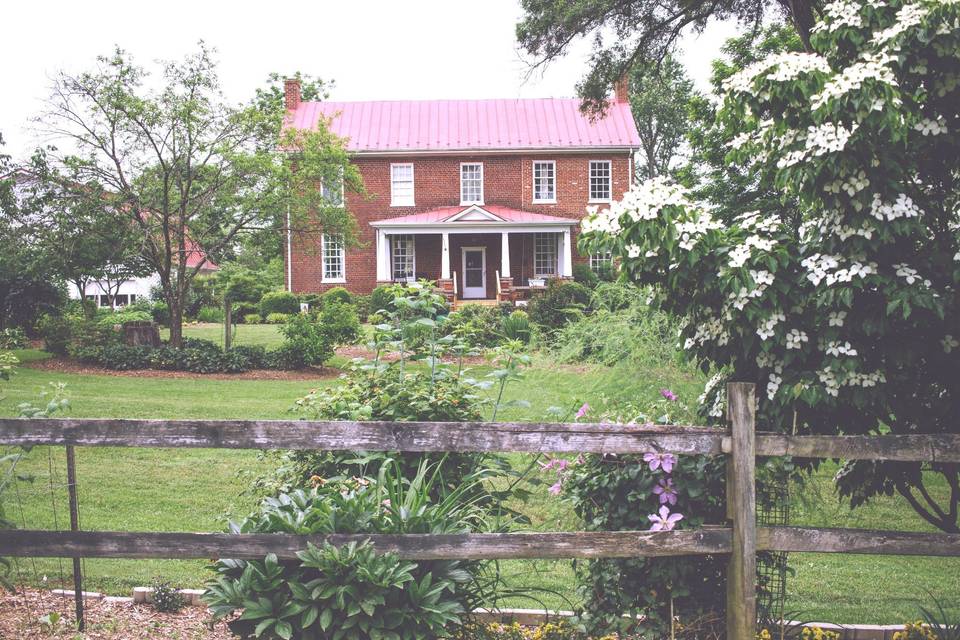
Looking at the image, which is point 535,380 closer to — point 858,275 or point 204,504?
point 204,504

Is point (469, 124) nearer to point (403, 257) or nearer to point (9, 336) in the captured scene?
point (403, 257)

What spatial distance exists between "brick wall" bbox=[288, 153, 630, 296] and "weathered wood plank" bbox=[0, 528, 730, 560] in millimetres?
27993

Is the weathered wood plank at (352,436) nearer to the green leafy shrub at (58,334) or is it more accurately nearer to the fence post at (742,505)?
the fence post at (742,505)

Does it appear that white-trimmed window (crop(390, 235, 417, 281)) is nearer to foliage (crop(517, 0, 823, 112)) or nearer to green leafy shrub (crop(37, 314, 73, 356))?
green leafy shrub (crop(37, 314, 73, 356))

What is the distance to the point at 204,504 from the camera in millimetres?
7605

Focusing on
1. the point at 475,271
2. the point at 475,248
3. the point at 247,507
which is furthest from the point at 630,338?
the point at 475,271

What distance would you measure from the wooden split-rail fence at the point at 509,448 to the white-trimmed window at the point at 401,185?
2873 cm

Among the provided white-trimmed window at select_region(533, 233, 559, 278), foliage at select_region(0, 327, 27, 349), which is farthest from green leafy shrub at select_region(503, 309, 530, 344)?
white-trimmed window at select_region(533, 233, 559, 278)

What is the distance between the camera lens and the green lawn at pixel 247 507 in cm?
561

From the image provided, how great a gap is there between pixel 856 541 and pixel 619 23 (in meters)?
→ 11.0

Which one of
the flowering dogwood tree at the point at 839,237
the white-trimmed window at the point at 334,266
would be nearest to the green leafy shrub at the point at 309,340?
the flowering dogwood tree at the point at 839,237

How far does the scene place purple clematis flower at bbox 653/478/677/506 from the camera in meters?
4.14

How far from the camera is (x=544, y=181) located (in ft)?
105

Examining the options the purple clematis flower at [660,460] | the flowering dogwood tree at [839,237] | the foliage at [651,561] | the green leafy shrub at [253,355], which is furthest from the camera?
the green leafy shrub at [253,355]
